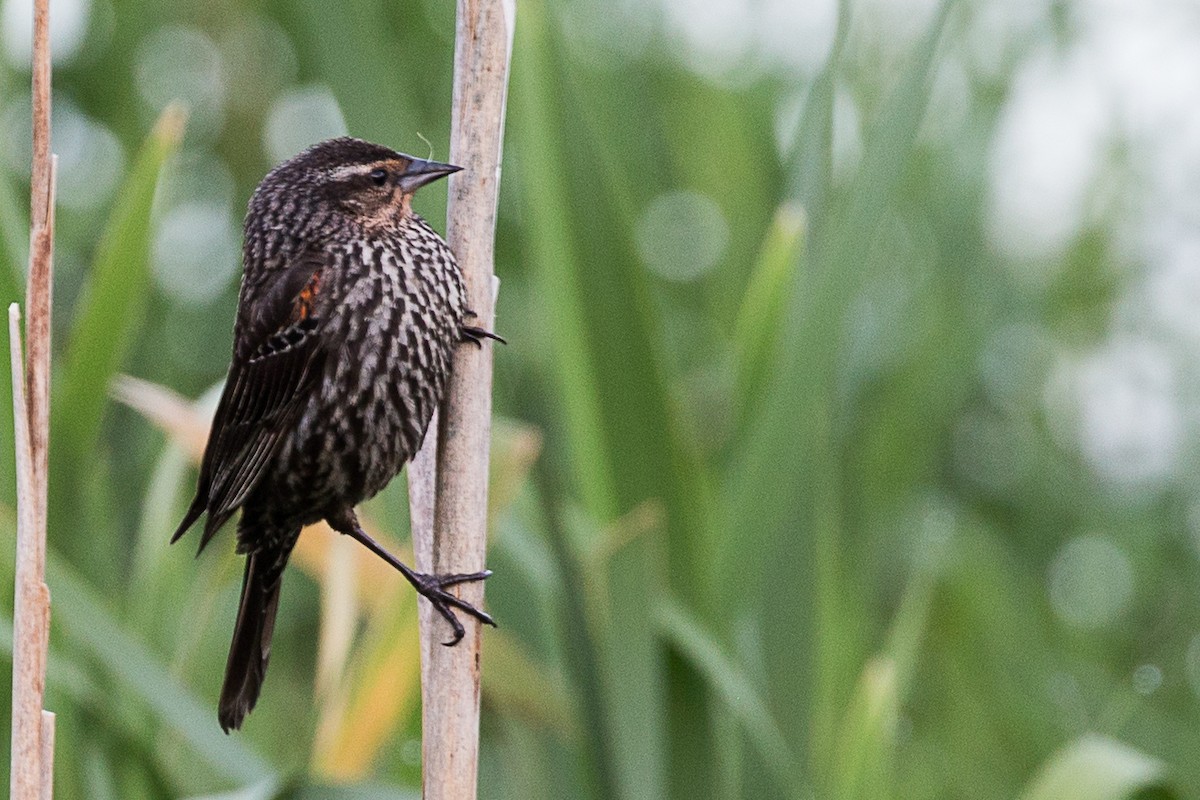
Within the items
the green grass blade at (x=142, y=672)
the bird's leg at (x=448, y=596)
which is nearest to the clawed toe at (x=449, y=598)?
the bird's leg at (x=448, y=596)

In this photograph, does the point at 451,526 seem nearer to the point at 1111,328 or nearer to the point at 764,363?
the point at 764,363

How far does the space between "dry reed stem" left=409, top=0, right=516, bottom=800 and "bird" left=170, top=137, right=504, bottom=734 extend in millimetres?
192

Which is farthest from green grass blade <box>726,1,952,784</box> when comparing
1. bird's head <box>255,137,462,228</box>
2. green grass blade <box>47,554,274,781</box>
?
green grass blade <box>47,554,274,781</box>

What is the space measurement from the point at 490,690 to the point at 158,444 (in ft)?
5.23

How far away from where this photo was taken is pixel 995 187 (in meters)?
3.72

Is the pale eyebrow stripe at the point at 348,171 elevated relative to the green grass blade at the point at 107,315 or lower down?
elevated

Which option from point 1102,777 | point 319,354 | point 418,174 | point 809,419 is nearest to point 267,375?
point 319,354

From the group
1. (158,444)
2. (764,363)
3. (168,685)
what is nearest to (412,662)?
(168,685)

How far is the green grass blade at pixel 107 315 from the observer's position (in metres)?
2.12

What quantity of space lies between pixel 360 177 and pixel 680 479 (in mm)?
679

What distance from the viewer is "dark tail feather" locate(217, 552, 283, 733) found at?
6.29ft

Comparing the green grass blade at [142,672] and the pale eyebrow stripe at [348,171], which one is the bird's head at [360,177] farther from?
the green grass blade at [142,672]

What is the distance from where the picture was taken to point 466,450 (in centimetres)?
177

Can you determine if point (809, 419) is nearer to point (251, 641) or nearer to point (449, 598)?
point (449, 598)
